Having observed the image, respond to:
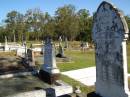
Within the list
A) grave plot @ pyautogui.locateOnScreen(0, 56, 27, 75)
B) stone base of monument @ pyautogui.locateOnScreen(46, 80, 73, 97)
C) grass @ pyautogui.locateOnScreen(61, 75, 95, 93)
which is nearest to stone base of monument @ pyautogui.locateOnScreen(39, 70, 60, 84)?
grass @ pyautogui.locateOnScreen(61, 75, 95, 93)

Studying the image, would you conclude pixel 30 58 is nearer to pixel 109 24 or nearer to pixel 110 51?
pixel 110 51

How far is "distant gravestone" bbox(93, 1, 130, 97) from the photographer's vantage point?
22.1 ft

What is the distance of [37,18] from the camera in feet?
238

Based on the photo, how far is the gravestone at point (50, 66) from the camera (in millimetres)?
14115

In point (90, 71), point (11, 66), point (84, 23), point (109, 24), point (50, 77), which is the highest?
point (84, 23)

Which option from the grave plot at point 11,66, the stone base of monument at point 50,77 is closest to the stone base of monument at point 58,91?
the stone base of monument at point 50,77

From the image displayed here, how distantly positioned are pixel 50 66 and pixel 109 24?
7.88m

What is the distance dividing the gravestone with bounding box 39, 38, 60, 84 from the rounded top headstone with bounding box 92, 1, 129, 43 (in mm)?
6515

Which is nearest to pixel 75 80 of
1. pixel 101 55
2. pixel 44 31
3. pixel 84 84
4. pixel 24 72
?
pixel 84 84

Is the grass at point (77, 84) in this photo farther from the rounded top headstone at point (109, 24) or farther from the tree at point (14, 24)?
the tree at point (14, 24)

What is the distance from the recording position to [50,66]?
47.5 ft

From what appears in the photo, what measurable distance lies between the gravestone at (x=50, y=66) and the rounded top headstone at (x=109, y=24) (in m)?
6.52

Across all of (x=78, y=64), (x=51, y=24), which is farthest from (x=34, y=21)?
(x=78, y=64)

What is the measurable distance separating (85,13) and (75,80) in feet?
203
